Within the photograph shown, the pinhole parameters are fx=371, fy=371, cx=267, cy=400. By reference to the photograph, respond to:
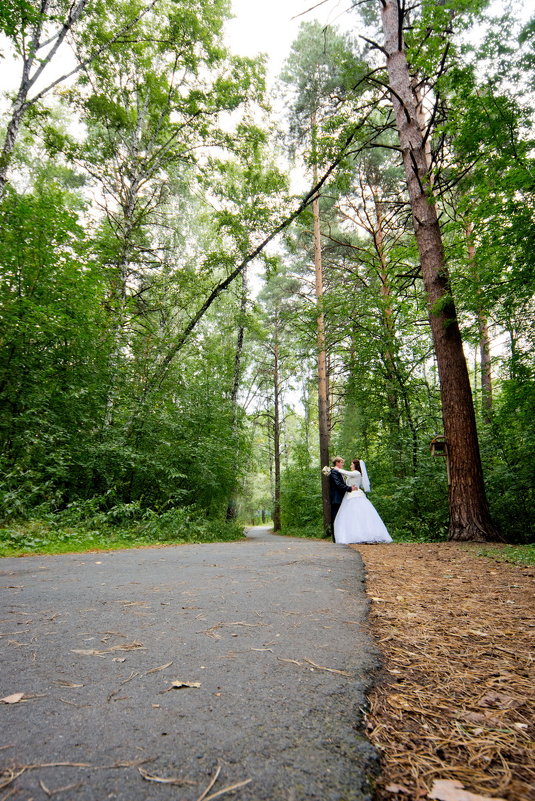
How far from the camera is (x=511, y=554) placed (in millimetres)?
4836

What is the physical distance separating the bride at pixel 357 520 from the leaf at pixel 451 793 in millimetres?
7481

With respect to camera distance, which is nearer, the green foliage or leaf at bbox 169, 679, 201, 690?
leaf at bbox 169, 679, 201, 690

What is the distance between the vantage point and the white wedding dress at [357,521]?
26.6 feet

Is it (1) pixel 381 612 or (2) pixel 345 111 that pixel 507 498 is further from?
(2) pixel 345 111

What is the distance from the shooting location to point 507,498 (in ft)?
24.4

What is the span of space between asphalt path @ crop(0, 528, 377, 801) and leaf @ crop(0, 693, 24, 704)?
0.02 meters

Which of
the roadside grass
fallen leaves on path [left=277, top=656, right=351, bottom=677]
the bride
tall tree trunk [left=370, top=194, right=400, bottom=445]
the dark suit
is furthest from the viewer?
tall tree trunk [left=370, top=194, right=400, bottom=445]

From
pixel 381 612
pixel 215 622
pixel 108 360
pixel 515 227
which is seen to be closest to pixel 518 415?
pixel 515 227

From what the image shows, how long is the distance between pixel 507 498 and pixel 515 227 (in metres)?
5.24

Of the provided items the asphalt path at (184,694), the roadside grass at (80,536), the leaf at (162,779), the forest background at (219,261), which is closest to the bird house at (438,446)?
the forest background at (219,261)

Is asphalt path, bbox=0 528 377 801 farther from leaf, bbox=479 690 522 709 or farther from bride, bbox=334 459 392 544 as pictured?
bride, bbox=334 459 392 544

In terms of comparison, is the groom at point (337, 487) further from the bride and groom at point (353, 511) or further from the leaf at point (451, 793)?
the leaf at point (451, 793)

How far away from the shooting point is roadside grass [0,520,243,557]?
18.0 ft

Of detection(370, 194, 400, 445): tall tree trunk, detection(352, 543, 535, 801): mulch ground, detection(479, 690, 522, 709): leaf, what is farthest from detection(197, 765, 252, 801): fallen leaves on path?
detection(370, 194, 400, 445): tall tree trunk
